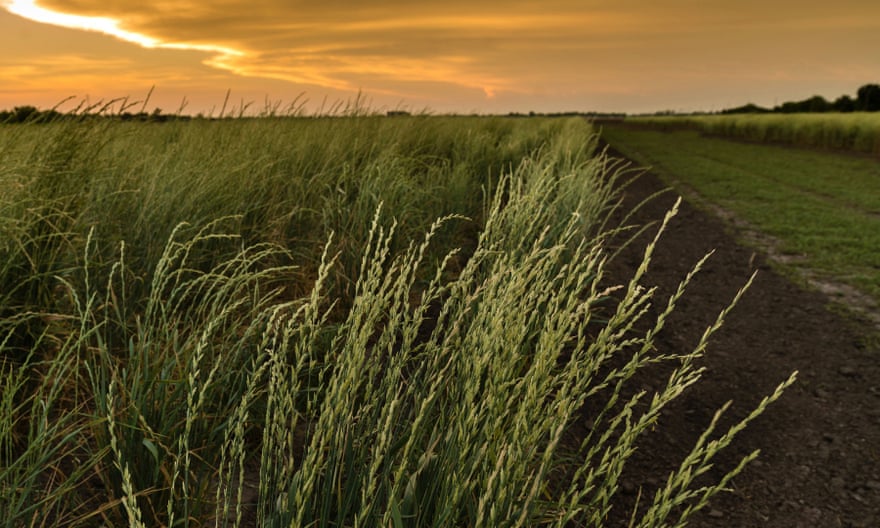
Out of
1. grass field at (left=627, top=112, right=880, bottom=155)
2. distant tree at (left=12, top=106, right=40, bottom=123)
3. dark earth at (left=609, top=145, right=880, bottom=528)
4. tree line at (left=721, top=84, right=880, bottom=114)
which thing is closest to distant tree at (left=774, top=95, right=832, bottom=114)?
tree line at (left=721, top=84, right=880, bottom=114)

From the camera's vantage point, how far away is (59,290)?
326 cm

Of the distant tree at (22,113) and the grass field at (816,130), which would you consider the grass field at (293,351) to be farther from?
→ the grass field at (816,130)

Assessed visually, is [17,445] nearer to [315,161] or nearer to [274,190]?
[274,190]

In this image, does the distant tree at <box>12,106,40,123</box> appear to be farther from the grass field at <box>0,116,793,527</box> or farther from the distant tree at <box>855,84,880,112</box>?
the distant tree at <box>855,84,880,112</box>

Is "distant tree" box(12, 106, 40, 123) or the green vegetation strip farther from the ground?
"distant tree" box(12, 106, 40, 123)

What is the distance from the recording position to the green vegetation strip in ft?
23.2

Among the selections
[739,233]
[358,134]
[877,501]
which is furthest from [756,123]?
[877,501]

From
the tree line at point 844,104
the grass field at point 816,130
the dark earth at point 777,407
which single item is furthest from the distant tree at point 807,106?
the dark earth at point 777,407

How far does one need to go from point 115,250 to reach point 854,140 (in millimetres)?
28618

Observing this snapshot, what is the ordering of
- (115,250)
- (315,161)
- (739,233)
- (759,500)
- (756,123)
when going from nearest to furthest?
(759,500)
(115,250)
(315,161)
(739,233)
(756,123)

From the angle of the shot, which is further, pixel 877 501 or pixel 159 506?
pixel 877 501

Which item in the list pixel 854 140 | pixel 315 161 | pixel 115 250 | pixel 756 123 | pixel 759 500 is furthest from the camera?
pixel 756 123

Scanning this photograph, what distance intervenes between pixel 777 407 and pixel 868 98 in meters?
68.6

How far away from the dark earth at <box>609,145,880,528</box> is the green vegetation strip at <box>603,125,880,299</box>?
114 cm
